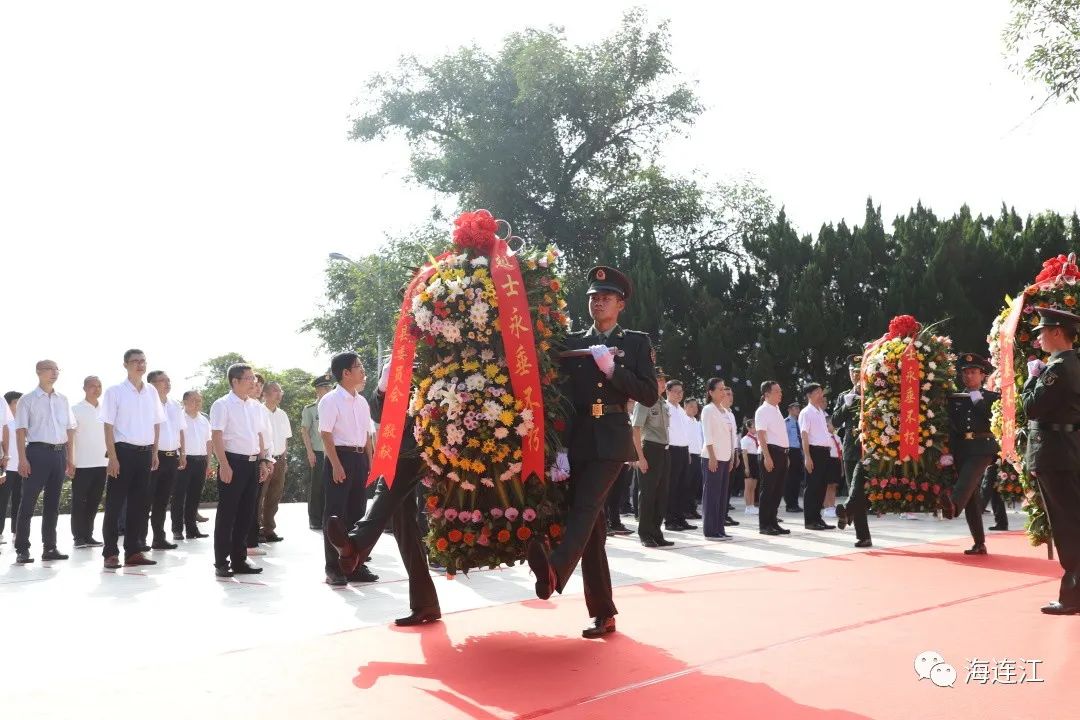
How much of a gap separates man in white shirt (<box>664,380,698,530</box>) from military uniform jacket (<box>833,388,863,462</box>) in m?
2.26

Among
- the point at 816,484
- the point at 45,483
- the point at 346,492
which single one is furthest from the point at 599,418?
the point at 816,484

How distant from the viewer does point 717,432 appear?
40.2 ft

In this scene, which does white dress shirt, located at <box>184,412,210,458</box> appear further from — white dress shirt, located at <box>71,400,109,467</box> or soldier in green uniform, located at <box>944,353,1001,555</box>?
soldier in green uniform, located at <box>944,353,1001,555</box>

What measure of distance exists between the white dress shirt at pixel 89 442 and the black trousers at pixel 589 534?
6213mm

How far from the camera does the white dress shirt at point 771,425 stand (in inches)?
499

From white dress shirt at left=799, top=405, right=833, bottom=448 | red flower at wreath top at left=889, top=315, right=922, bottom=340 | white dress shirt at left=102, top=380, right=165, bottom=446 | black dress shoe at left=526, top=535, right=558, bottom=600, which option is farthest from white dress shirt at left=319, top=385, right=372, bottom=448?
white dress shirt at left=799, top=405, right=833, bottom=448

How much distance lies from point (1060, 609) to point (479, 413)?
3.76 meters

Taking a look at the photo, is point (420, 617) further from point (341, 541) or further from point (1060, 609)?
point (1060, 609)

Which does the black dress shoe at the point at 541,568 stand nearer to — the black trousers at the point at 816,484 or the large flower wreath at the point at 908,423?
the large flower wreath at the point at 908,423

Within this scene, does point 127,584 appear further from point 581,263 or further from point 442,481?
point 581,263

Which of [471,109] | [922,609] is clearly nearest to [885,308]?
[471,109]

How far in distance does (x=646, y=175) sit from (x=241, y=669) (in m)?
29.4

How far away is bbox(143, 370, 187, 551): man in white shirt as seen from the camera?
10.5 metres

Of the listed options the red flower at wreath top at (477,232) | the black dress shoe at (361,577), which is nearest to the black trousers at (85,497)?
the black dress shoe at (361,577)
